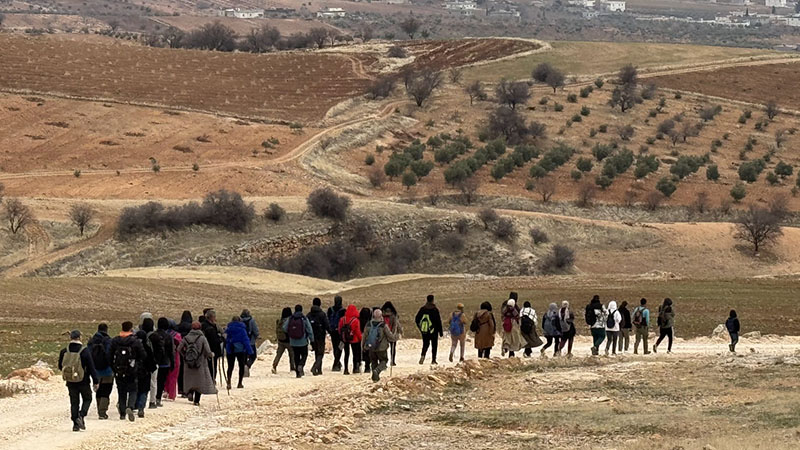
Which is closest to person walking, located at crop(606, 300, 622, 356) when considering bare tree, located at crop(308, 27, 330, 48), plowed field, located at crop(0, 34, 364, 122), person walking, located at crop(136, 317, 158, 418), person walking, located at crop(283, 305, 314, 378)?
person walking, located at crop(283, 305, 314, 378)

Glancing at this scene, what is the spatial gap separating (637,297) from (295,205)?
27.0 metres

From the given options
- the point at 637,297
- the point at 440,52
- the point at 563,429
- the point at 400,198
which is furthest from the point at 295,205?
the point at 440,52

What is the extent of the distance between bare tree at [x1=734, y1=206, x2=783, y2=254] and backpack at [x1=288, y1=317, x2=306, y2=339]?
40.7m

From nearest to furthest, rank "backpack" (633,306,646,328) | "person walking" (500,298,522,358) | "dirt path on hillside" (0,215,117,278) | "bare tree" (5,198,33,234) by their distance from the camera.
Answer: "person walking" (500,298,522,358) < "backpack" (633,306,646,328) < "dirt path on hillside" (0,215,117,278) < "bare tree" (5,198,33,234)

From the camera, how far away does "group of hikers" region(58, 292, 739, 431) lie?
1972 cm

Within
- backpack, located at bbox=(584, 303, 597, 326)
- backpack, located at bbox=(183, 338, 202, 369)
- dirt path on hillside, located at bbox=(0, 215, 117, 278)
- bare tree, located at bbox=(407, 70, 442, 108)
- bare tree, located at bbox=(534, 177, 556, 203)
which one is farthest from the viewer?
bare tree, located at bbox=(407, 70, 442, 108)

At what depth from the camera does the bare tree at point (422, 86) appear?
94500mm

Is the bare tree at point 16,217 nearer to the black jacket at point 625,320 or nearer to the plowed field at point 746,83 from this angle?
the black jacket at point 625,320

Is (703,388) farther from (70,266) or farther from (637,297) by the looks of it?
(70,266)

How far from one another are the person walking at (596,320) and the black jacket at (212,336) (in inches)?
337

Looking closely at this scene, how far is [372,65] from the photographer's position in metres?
108

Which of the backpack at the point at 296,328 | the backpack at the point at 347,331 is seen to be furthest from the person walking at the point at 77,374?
the backpack at the point at 347,331

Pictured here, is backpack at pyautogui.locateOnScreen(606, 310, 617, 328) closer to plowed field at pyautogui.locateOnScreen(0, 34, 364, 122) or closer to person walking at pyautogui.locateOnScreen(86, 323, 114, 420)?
person walking at pyautogui.locateOnScreen(86, 323, 114, 420)

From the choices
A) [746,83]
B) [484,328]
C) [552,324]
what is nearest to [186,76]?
[746,83]
